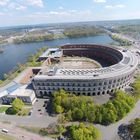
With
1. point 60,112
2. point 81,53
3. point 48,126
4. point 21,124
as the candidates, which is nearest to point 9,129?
point 21,124

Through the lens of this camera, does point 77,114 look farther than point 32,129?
Yes

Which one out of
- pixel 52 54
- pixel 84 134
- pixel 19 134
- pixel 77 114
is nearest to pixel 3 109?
pixel 19 134

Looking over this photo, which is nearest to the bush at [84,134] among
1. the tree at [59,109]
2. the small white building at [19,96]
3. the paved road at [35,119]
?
the paved road at [35,119]

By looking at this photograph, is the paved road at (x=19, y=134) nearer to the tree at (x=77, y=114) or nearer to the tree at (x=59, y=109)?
the tree at (x=77, y=114)

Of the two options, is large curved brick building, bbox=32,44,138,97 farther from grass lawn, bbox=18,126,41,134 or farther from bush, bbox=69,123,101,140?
bush, bbox=69,123,101,140

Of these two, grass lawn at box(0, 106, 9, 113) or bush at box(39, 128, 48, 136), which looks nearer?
bush at box(39, 128, 48, 136)

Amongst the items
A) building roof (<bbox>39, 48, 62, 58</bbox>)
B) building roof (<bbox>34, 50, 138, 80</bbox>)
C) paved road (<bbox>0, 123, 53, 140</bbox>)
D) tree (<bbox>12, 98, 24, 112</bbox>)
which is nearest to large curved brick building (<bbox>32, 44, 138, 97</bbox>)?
building roof (<bbox>34, 50, 138, 80</bbox>)

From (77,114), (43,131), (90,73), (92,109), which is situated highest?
(90,73)

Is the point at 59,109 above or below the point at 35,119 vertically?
above

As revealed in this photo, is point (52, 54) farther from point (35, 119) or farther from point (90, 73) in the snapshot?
point (35, 119)

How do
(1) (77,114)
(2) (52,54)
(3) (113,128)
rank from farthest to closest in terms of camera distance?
(2) (52,54)
(1) (77,114)
(3) (113,128)

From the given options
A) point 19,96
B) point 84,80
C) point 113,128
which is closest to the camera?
point 113,128
